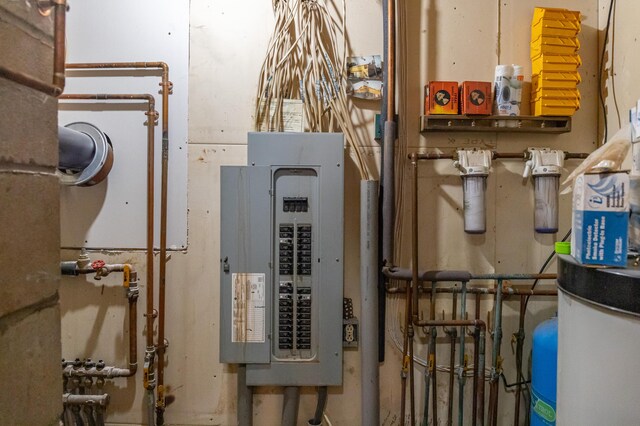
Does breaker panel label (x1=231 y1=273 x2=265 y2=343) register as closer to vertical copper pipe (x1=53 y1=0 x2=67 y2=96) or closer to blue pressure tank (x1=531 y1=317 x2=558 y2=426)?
vertical copper pipe (x1=53 y1=0 x2=67 y2=96)

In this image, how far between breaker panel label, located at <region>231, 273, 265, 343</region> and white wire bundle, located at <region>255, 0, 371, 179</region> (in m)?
0.66

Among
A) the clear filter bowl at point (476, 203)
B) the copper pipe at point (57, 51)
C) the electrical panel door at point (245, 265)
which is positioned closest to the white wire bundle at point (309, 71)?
the electrical panel door at point (245, 265)

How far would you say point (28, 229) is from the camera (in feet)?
1.92

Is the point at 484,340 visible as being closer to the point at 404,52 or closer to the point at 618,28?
the point at 404,52

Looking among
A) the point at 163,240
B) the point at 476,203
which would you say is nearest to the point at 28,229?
the point at 163,240

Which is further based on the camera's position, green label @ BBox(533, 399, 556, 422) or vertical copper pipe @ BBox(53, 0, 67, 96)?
green label @ BBox(533, 399, 556, 422)

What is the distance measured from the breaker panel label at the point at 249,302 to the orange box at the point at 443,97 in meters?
1.03

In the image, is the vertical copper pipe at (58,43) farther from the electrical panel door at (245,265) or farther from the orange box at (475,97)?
A: the orange box at (475,97)

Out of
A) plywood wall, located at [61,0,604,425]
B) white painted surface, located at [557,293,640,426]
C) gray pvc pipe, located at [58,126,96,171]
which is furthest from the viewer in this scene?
plywood wall, located at [61,0,604,425]

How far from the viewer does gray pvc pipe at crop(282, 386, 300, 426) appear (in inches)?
55.3

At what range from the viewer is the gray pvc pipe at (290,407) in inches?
55.3

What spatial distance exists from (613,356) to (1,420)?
3.83ft

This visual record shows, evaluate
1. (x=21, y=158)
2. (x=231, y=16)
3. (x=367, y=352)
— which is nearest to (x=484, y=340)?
(x=367, y=352)

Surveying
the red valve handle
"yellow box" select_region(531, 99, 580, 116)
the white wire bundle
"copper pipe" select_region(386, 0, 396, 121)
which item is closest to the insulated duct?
the red valve handle
